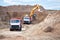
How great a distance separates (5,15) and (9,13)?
2.99 meters

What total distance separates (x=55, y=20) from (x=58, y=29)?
306cm

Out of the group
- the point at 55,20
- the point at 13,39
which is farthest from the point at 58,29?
the point at 13,39

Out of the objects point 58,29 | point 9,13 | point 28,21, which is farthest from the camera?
point 9,13

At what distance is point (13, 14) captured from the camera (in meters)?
46.1

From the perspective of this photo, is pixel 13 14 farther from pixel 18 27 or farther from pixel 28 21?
pixel 18 27

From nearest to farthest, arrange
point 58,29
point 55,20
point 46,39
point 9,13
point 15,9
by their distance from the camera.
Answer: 1. point 46,39
2. point 58,29
3. point 55,20
4. point 9,13
5. point 15,9

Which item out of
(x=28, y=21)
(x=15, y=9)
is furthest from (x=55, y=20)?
(x=15, y=9)

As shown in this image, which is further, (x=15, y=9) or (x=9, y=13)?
(x=15, y=9)

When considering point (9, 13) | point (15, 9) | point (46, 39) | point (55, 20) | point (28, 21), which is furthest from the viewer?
point (15, 9)

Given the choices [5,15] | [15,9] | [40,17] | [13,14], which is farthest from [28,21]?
[15,9]

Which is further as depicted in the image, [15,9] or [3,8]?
[15,9]

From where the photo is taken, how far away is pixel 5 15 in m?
42.3

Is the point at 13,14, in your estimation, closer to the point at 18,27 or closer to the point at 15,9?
the point at 15,9

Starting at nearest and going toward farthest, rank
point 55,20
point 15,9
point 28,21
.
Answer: point 55,20
point 28,21
point 15,9
